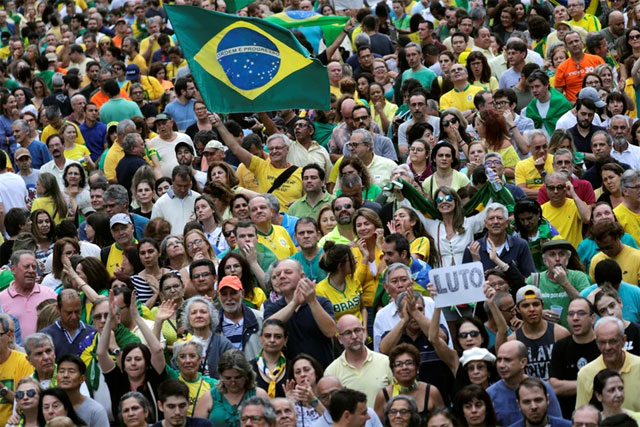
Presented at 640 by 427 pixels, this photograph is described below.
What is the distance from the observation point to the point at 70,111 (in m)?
21.6

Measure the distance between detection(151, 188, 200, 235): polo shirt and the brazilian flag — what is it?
0.98 meters

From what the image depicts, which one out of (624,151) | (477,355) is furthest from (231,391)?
(624,151)

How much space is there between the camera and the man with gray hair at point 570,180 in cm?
1455

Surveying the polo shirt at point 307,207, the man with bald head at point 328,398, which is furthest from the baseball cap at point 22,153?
the man with bald head at point 328,398

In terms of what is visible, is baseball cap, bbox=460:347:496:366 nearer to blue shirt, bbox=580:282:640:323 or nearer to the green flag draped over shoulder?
blue shirt, bbox=580:282:640:323

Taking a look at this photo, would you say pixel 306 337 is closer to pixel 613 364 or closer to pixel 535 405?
pixel 535 405

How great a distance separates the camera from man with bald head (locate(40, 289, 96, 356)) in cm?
1245

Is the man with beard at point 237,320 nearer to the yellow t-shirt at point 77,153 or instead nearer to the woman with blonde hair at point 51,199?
the woman with blonde hair at point 51,199

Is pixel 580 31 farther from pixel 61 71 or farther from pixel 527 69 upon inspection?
pixel 61 71

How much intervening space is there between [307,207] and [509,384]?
452 cm

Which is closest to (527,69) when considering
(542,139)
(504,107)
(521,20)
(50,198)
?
(504,107)

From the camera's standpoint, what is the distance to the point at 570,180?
571 inches

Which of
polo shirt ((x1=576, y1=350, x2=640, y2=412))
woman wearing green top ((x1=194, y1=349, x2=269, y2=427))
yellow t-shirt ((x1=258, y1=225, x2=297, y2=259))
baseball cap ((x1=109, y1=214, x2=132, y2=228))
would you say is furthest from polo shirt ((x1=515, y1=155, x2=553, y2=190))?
woman wearing green top ((x1=194, y1=349, x2=269, y2=427))

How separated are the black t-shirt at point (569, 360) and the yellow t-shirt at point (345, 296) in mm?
1888
